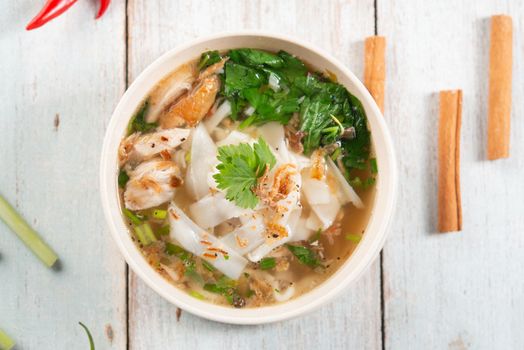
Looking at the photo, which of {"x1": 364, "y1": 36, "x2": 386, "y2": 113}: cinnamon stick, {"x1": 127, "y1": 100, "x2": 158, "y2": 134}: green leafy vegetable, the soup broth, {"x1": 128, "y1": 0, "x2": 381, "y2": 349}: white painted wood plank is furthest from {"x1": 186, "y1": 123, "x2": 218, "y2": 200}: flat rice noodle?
{"x1": 364, "y1": 36, "x2": 386, "y2": 113}: cinnamon stick

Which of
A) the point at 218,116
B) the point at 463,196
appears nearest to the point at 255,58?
the point at 218,116

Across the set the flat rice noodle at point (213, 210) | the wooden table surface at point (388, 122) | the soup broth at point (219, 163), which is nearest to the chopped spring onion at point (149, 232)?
the soup broth at point (219, 163)

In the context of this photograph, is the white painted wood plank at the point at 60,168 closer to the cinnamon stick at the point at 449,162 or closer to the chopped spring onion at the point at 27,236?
the chopped spring onion at the point at 27,236

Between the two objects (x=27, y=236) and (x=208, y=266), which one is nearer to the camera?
(x=208, y=266)

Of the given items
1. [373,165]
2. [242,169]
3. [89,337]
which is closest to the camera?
[242,169]

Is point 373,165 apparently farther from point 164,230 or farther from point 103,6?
point 103,6

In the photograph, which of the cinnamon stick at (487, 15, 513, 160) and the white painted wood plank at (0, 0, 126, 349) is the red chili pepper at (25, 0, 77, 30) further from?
the cinnamon stick at (487, 15, 513, 160)
